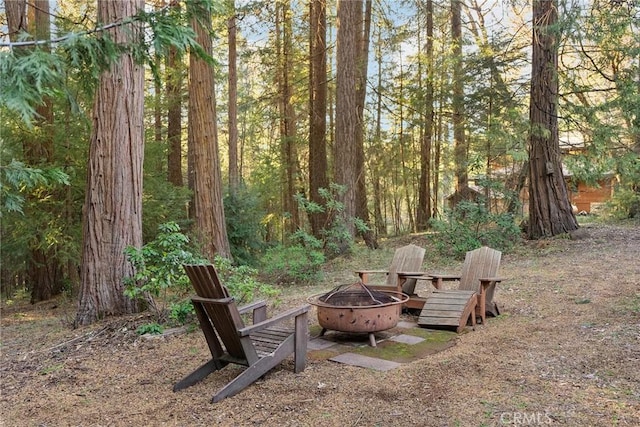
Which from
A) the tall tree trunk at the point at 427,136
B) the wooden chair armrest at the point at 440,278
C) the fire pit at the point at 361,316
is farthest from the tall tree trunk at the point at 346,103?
the fire pit at the point at 361,316

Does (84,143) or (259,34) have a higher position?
(259,34)

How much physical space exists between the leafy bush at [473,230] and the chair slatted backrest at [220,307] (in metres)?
7.07

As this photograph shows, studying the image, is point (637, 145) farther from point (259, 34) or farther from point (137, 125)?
point (137, 125)

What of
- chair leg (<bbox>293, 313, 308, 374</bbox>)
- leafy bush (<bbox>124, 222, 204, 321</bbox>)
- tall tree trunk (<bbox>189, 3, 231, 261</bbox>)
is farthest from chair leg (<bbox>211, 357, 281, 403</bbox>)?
tall tree trunk (<bbox>189, 3, 231, 261</bbox>)

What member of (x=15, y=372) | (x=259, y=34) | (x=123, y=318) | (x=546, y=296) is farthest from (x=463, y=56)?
(x=15, y=372)

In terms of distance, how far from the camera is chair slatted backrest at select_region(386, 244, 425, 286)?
6297 mm

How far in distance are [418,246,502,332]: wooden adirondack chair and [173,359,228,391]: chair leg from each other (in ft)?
8.08

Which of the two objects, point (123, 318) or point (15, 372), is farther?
point (123, 318)

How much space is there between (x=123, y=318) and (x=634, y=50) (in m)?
8.55

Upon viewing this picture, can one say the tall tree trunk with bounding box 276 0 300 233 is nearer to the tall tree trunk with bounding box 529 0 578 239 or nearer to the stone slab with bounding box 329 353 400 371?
the tall tree trunk with bounding box 529 0 578 239

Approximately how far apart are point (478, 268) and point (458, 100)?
30.6 ft

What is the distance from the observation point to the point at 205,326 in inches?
155

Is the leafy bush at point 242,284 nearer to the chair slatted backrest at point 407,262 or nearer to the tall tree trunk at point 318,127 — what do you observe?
the chair slatted backrest at point 407,262

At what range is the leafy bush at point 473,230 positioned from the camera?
10.0 meters
